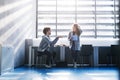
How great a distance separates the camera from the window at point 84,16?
35.1ft

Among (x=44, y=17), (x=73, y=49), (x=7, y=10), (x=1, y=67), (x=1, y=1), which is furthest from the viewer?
(x=44, y=17)

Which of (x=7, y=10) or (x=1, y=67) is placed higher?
(x=7, y=10)

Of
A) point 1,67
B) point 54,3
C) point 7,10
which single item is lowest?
point 1,67

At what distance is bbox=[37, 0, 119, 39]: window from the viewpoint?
10.7m

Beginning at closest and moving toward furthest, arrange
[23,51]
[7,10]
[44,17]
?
[7,10] → [23,51] → [44,17]

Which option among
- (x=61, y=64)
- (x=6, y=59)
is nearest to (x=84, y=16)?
(x=61, y=64)

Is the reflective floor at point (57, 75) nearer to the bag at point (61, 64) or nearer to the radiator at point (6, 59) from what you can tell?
the radiator at point (6, 59)

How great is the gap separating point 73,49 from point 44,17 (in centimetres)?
278

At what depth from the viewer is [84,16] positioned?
35.2 feet

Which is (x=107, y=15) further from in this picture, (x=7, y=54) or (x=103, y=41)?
Answer: (x=7, y=54)

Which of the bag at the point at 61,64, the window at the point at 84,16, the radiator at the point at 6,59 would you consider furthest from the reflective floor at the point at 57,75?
the window at the point at 84,16

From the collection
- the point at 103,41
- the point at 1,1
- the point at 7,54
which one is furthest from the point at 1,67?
the point at 103,41

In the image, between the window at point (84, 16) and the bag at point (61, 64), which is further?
the window at point (84, 16)

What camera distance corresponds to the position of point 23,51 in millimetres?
9406
